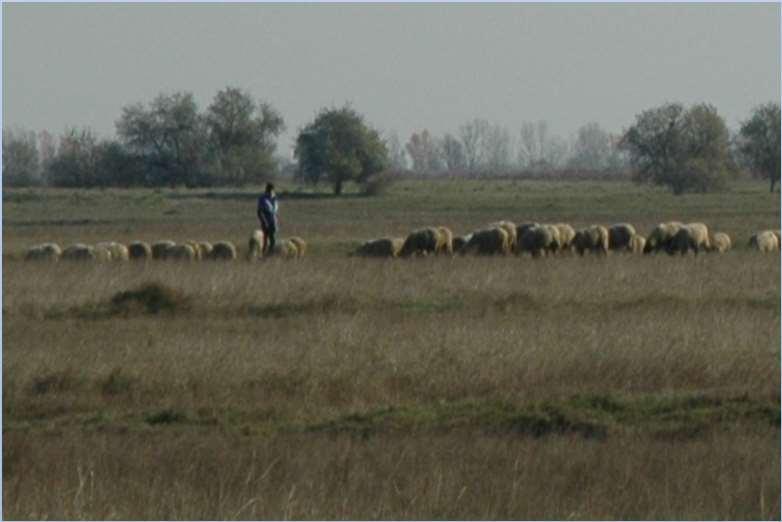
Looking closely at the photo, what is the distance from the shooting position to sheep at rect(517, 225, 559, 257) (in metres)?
30.7

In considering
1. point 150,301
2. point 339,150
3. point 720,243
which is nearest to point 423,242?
point 720,243

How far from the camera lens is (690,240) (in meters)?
31.3

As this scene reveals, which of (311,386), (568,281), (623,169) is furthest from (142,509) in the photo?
(623,169)

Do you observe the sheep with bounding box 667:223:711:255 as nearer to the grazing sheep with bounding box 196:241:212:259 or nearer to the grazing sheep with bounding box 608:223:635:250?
the grazing sheep with bounding box 608:223:635:250

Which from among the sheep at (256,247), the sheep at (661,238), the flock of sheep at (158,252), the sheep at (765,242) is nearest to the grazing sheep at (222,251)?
the flock of sheep at (158,252)

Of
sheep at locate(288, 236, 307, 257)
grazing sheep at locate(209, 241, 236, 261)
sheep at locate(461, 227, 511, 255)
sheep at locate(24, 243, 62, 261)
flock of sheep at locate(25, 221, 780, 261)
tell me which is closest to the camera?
sheep at locate(24, 243, 62, 261)

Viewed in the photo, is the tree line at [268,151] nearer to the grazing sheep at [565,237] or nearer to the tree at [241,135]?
the tree at [241,135]

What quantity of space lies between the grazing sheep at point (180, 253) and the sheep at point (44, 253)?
1976 millimetres

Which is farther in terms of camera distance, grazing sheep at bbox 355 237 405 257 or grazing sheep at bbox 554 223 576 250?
grazing sheep at bbox 554 223 576 250

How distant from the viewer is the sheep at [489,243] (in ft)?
98.3

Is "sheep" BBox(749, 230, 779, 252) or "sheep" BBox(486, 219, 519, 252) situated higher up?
"sheep" BBox(486, 219, 519, 252)

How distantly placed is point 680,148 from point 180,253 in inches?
1608

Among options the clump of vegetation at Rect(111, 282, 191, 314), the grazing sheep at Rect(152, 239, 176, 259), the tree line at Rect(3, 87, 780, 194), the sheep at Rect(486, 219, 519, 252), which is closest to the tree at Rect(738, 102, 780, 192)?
the tree line at Rect(3, 87, 780, 194)

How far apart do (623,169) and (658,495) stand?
87985 mm
